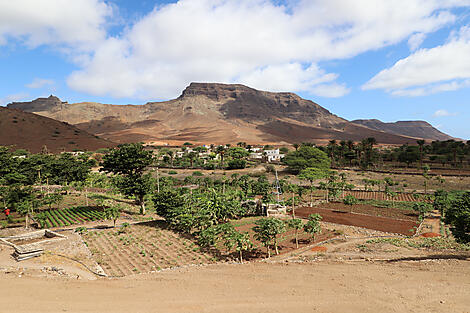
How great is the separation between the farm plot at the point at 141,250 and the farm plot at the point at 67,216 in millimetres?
5830

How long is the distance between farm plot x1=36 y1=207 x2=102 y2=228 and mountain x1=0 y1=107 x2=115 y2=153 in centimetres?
7623

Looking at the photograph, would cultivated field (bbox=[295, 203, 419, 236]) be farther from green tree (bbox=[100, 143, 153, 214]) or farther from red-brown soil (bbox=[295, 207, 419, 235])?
green tree (bbox=[100, 143, 153, 214])

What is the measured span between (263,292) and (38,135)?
12365 cm

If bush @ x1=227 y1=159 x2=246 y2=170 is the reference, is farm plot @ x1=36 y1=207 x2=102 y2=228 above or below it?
below

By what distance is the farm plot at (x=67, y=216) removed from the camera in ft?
83.7

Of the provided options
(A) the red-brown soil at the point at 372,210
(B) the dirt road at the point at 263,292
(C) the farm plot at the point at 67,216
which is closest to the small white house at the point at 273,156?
(A) the red-brown soil at the point at 372,210

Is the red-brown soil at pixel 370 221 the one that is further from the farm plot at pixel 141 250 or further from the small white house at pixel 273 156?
the small white house at pixel 273 156

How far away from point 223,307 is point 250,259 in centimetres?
1011

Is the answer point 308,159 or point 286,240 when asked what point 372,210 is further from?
point 308,159

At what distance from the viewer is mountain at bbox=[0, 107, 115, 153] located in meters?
96.5

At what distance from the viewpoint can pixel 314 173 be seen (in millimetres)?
52281

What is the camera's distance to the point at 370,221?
2978 cm

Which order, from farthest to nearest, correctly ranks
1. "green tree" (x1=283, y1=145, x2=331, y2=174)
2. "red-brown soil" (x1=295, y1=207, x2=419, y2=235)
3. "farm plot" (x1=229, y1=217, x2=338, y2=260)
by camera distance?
"green tree" (x1=283, y1=145, x2=331, y2=174)
"red-brown soil" (x1=295, y1=207, x2=419, y2=235)
"farm plot" (x1=229, y1=217, x2=338, y2=260)

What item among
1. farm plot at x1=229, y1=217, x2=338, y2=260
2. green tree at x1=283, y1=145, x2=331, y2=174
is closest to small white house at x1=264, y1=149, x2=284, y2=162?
green tree at x1=283, y1=145, x2=331, y2=174
